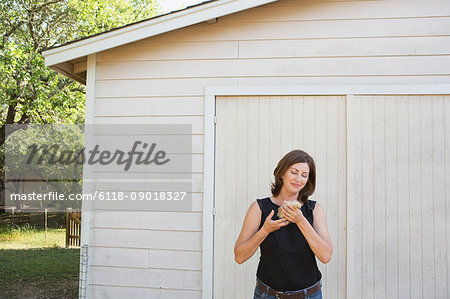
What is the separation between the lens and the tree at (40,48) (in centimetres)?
935

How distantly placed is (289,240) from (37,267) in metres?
6.63

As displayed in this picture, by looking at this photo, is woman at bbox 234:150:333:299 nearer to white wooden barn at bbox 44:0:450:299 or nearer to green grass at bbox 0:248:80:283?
white wooden barn at bbox 44:0:450:299

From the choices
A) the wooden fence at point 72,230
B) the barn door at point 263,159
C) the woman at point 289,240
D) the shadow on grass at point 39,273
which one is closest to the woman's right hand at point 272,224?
the woman at point 289,240

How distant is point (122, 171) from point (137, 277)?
3.25ft

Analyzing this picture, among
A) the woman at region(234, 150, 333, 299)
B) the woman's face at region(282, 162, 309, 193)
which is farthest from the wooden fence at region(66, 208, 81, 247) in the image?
the woman's face at region(282, 162, 309, 193)

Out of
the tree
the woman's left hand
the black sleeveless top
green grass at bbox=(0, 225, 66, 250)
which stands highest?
the tree

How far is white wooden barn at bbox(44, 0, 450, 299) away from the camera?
11.2ft

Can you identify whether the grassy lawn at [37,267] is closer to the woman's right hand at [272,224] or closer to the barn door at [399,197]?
the barn door at [399,197]

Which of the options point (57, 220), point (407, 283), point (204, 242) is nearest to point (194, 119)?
point (204, 242)

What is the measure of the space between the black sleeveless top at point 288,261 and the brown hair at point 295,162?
183mm

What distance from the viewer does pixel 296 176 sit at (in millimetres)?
2109

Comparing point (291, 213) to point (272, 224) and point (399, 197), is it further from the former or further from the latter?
point (399, 197)

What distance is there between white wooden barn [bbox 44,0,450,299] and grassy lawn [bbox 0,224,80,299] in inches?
108

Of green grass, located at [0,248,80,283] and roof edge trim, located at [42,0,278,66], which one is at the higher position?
roof edge trim, located at [42,0,278,66]
